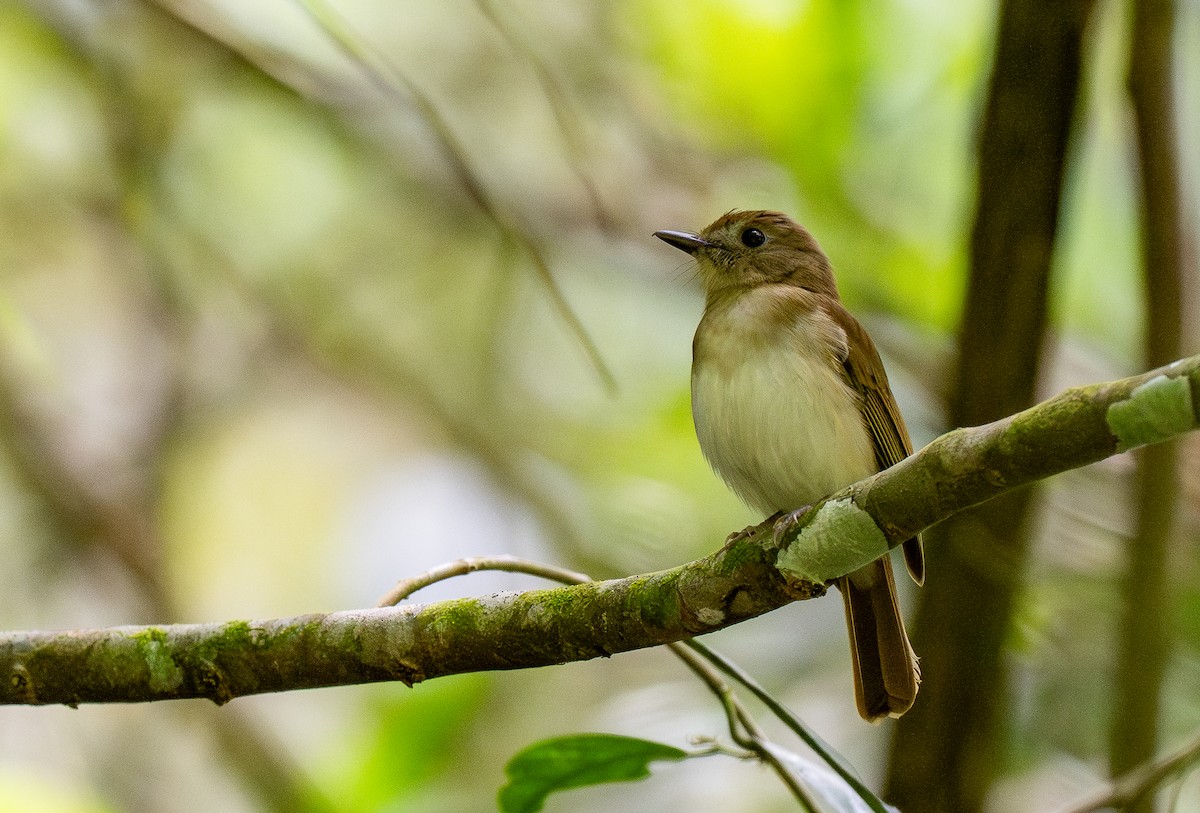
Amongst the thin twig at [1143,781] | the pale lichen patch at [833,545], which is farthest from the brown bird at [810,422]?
the pale lichen patch at [833,545]

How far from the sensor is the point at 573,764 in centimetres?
231

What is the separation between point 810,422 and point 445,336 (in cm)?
344

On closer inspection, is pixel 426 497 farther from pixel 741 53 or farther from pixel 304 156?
pixel 741 53

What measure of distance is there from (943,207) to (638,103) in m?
1.50

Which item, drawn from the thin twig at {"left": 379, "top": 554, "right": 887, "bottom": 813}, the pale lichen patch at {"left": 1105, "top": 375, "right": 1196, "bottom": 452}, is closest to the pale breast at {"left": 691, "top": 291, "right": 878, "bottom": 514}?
the thin twig at {"left": 379, "top": 554, "right": 887, "bottom": 813}

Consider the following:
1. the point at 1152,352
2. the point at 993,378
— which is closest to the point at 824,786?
the point at 993,378

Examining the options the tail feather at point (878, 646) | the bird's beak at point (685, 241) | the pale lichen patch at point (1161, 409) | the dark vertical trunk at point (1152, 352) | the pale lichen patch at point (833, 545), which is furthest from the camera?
the bird's beak at point (685, 241)

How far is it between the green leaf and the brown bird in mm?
702

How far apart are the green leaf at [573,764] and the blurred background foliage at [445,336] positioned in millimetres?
1577

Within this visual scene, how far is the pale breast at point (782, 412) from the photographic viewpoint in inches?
111

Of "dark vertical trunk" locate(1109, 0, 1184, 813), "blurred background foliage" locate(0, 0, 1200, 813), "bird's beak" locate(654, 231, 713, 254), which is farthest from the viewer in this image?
"blurred background foliage" locate(0, 0, 1200, 813)

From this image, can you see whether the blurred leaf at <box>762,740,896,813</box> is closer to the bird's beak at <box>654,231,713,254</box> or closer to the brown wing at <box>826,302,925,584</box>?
the brown wing at <box>826,302,925,584</box>

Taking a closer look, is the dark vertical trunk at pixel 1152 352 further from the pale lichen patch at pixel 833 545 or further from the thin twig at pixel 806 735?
the pale lichen patch at pixel 833 545

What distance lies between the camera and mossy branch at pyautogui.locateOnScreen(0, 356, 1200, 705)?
6.20ft
